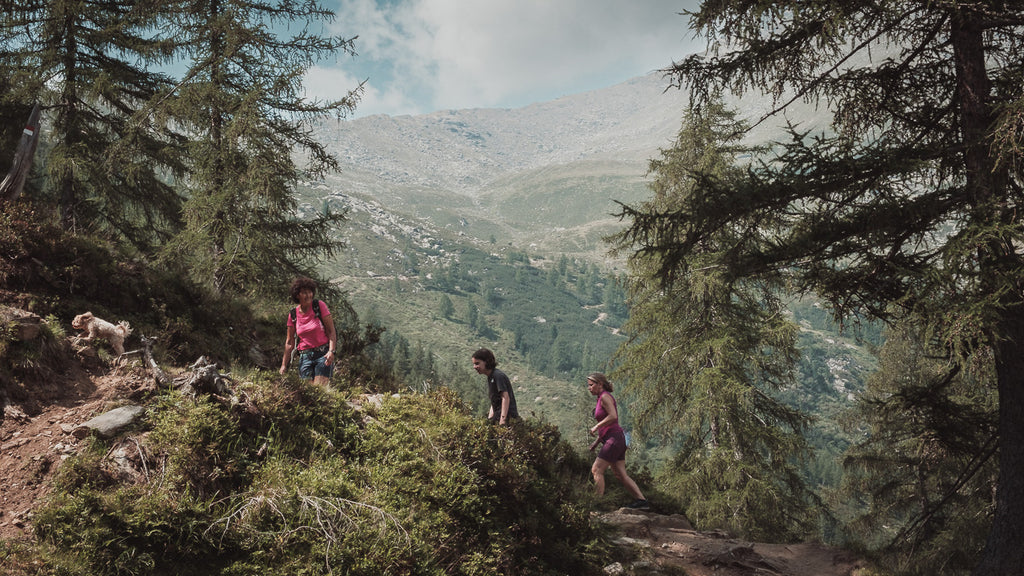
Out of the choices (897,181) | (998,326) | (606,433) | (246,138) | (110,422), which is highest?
(246,138)

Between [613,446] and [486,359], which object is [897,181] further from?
[486,359]

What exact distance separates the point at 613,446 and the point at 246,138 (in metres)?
9.53

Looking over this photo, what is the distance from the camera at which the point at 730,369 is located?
480 inches

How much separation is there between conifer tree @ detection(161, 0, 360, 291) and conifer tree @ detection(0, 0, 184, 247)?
1047mm

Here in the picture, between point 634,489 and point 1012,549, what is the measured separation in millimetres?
4438

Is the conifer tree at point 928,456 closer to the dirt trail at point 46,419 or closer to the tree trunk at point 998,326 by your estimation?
the tree trunk at point 998,326

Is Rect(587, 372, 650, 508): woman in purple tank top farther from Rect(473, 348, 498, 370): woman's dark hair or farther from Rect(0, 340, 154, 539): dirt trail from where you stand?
Rect(0, 340, 154, 539): dirt trail

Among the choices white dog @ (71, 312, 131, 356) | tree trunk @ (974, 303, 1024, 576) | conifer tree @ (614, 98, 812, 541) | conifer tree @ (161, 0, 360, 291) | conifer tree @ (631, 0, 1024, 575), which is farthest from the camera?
conifer tree @ (614, 98, 812, 541)

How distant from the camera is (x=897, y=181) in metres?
5.32

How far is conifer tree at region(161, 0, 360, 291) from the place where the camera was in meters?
10.5

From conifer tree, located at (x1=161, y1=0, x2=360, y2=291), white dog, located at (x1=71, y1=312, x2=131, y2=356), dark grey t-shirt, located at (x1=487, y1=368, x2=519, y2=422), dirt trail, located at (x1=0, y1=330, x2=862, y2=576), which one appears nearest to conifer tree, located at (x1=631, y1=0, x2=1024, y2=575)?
dirt trail, located at (x1=0, y1=330, x2=862, y2=576)

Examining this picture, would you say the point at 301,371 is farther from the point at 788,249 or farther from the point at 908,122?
the point at 908,122

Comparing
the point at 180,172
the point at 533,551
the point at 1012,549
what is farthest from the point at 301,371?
the point at 180,172

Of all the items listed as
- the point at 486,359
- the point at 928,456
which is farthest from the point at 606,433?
the point at 928,456
